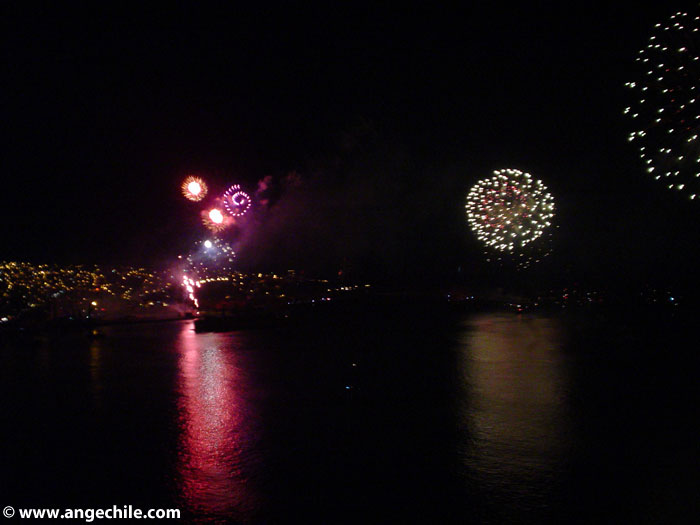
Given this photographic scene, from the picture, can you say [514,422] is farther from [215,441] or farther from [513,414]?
[215,441]

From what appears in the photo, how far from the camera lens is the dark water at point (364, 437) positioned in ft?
15.3

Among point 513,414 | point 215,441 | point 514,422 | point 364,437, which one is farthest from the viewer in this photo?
point 513,414

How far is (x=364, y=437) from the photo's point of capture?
6.62 metres

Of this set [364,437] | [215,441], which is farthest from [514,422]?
[215,441]

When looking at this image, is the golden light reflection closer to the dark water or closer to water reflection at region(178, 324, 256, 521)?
the dark water

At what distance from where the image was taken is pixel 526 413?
7.64m

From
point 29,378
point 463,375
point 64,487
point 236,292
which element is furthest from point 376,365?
point 236,292

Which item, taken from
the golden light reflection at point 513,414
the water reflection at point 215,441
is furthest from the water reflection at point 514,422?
the water reflection at point 215,441

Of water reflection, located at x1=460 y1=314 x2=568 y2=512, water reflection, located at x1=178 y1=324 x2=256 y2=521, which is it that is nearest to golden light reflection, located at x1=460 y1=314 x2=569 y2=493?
water reflection, located at x1=460 y1=314 x2=568 y2=512

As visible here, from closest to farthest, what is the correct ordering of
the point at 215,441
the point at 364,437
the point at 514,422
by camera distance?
the point at 215,441 → the point at 364,437 → the point at 514,422

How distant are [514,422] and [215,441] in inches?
146

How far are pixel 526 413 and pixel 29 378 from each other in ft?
31.8

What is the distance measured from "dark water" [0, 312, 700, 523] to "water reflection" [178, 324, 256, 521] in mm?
28

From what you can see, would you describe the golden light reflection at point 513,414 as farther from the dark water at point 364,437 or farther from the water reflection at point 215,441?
the water reflection at point 215,441
